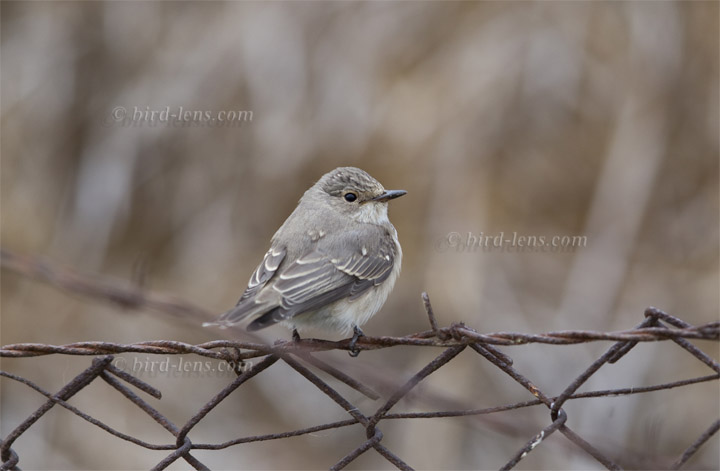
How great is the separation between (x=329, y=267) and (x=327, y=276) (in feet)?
0.22

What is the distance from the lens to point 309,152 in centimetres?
633

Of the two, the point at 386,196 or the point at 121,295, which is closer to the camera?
the point at 121,295

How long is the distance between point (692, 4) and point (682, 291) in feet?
8.16

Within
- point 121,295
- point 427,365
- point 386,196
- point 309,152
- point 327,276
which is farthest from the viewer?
point 309,152

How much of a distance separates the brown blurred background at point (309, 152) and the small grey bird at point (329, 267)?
229 cm

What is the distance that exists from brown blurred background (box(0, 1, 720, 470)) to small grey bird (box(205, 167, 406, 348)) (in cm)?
229

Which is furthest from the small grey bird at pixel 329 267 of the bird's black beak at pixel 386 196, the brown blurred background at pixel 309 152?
the brown blurred background at pixel 309 152

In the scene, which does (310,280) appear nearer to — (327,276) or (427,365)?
(327,276)

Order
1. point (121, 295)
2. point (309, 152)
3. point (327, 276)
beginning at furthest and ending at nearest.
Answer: point (309, 152) → point (327, 276) → point (121, 295)

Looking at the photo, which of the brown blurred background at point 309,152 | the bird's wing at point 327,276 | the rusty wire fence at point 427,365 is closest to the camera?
the rusty wire fence at point 427,365

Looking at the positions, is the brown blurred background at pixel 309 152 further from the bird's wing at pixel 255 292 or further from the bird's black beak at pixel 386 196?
the bird's wing at pixel 255 292

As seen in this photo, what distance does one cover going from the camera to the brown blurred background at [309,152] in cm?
626

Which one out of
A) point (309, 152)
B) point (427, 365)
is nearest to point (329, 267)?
point (427, 365)

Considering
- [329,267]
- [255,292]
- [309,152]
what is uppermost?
[309,152]
